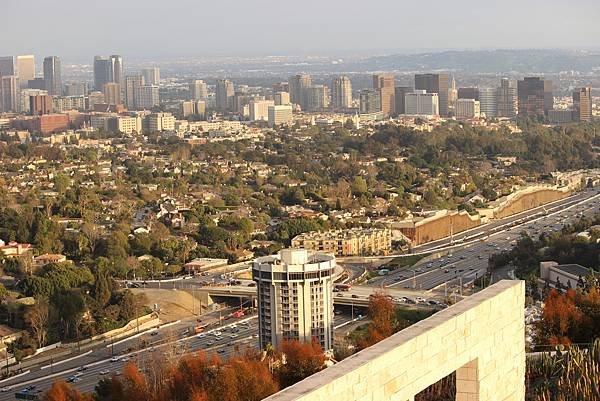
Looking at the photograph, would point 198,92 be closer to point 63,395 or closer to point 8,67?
point 8,67

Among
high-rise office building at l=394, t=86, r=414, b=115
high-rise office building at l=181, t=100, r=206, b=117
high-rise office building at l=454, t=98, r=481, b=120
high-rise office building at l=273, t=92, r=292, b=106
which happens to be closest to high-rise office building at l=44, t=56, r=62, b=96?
high-rise office building at l=273, t=92, r=292, b=106

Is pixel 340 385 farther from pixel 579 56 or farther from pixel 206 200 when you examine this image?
pixel 579 56

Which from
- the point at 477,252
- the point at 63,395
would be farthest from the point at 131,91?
the point at 63,395

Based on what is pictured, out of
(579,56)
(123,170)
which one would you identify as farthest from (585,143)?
(579,56)

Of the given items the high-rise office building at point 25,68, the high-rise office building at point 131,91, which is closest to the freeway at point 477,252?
the high-rise office building at point 131,91

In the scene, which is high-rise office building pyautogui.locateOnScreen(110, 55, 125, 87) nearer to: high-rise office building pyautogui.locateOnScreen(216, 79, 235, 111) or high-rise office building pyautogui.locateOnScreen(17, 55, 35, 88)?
high-rise office building pyautogui.locateOnScreen(17, 55, 35, 88)

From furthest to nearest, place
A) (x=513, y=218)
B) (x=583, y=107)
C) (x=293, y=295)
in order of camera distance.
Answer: (x=583, y=107) < (x=513, y=218) < (x=293, y=295)
